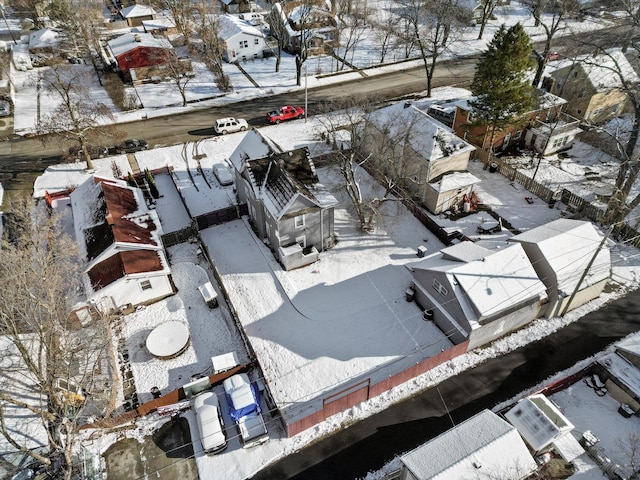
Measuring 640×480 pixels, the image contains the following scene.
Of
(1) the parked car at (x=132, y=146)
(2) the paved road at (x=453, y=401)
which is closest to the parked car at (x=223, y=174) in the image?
(1) the parked car at (x=132, y=146)

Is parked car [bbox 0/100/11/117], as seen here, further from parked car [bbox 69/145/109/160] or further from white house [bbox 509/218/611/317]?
white house [bbox 509/218/611/317]

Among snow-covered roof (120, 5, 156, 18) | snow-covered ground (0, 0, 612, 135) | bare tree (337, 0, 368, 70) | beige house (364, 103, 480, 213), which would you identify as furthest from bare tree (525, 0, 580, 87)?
snow-covered roof (120, 5, 156, 18)

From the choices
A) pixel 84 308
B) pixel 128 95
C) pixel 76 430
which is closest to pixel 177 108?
pixel 128 95

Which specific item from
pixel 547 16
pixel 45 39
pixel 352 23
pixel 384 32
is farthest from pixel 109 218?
pixel 547 16

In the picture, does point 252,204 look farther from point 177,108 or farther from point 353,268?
point 177,108

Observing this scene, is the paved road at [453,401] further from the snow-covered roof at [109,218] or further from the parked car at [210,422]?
the snow-covered roof at [109,218]

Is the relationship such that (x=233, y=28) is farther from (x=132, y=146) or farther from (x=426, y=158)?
(x=426, y=158)
